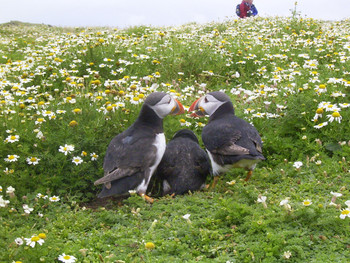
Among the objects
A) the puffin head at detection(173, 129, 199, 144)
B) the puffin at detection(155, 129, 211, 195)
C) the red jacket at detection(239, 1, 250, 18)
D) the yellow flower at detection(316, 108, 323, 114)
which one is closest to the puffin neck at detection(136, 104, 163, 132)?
the puffin at detection(155, 129, 211, 195)

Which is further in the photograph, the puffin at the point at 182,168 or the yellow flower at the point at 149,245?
the puffin at the point at 182,168

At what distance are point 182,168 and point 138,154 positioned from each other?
67cm

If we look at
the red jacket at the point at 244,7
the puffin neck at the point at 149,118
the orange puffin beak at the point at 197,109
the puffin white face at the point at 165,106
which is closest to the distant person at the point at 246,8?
the red jacket at the point at 244,7

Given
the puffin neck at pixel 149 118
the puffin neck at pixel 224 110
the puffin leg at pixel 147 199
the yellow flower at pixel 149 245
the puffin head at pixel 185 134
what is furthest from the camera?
the puffin head at pixel 185 134

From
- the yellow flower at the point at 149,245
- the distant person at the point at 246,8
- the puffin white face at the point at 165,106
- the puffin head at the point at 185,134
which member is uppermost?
the distant person at the point at 246,8

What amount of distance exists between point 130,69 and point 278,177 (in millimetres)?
4663

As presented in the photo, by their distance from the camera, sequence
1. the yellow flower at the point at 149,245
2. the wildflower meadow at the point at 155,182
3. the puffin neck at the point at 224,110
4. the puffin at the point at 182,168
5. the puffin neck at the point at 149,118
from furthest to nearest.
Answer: the puffin neck at the point at 224,110
the puffin neck at the point at 149,118
the puffin at the point at 182,168
the wildflower meadow at the point at 155,182
the yellow flower at the point at 149,245

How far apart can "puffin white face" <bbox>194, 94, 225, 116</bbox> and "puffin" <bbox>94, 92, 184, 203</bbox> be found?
0.53 m

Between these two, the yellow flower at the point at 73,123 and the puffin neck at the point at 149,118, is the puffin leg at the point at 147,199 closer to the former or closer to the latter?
the puffin neck at the point at 149,118

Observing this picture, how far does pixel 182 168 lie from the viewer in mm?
5480

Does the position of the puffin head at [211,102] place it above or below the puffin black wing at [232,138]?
above

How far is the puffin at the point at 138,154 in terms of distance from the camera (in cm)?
502

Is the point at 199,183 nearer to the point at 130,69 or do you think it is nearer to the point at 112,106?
the point at 112,106

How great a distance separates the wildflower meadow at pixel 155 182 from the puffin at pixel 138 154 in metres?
0.29
